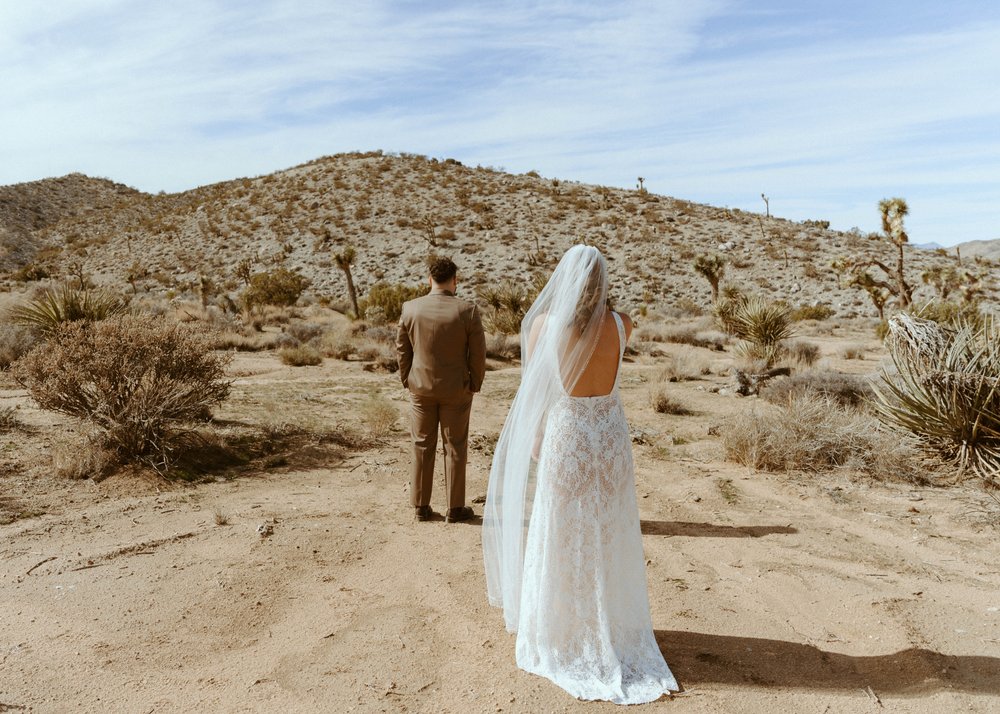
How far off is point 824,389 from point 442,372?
6.76 meters

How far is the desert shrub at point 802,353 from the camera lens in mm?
15551

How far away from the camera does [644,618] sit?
11.9ft

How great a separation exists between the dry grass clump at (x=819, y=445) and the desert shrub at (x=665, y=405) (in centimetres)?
262

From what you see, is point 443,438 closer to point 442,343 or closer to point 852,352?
point 442,343

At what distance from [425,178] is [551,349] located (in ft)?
160

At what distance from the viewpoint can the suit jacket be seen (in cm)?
559

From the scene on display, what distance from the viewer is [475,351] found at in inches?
224

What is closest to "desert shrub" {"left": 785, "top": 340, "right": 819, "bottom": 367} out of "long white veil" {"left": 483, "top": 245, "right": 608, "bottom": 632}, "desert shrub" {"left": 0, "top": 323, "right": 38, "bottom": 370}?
"long white veil" {"left": 483, "top": 245, "right": 608, "bottom": 632}

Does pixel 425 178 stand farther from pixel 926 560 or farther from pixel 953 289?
pixel 926 560

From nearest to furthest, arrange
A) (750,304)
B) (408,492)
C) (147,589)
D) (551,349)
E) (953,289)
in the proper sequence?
1. (551,349)
2. (147,589)
3. (408,492)
4. (750,304)
5. (953,289)

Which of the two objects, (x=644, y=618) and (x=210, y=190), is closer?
(x=644, y=618)

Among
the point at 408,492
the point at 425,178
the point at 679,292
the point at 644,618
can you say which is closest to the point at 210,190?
the point at 425,178

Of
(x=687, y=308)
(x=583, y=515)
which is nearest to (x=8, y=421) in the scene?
(x=583, y=515)

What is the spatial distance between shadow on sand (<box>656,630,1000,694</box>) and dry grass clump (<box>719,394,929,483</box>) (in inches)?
143
